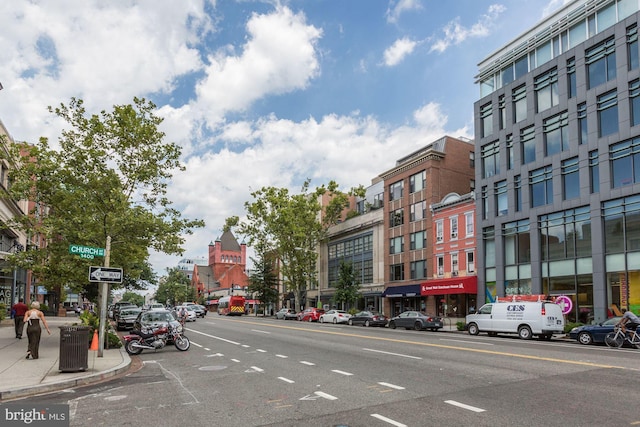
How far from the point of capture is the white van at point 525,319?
77.7ft

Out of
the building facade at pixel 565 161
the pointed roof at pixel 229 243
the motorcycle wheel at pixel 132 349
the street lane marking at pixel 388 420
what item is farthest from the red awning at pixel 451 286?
the pointed roof at pixel 229 243

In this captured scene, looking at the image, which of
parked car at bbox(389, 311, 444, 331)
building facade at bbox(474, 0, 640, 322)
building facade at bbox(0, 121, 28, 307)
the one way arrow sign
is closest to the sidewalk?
the one way arrow sign

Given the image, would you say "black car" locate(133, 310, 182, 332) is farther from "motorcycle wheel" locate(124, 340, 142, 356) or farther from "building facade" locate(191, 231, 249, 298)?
"building facade" locate(191, 231, 249, 298)

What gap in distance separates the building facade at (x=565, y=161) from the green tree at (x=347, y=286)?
14.8 metres

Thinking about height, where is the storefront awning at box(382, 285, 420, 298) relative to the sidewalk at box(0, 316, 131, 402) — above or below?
above

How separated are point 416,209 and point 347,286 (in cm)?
1041

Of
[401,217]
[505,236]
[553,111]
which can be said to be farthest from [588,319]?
[401,217]

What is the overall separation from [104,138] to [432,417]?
55.6 ft

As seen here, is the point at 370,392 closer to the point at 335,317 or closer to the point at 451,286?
the point at 451,286

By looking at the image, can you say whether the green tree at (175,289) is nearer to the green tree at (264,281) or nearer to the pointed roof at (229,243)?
the pointed roof at (229,243)

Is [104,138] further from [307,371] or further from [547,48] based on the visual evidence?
[547,48]

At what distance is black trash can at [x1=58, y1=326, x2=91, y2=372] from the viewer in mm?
11883

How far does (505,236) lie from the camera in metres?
37.5

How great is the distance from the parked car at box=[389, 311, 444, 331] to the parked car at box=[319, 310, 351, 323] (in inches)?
325
